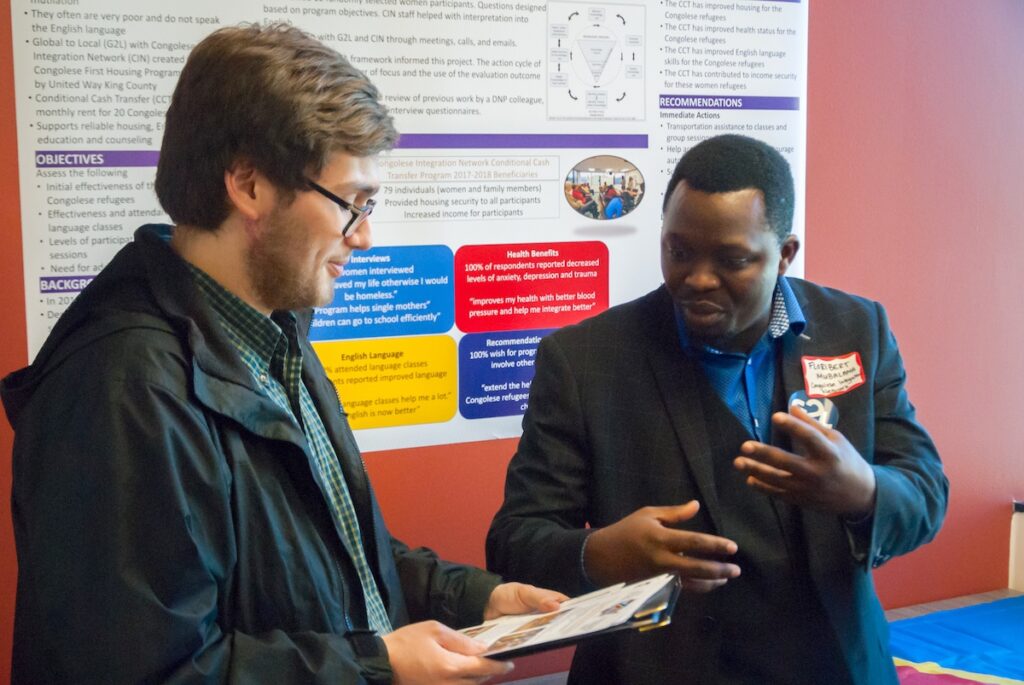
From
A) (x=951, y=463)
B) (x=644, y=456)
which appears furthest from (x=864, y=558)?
(x=951, y=463)

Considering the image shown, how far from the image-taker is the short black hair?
1.79 m

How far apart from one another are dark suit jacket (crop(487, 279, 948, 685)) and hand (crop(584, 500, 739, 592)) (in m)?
0.09

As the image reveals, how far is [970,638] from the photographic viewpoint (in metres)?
3.11

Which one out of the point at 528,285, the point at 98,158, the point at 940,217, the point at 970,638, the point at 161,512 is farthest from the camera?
the point at 940,217

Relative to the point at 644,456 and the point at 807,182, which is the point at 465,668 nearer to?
the point at 644,456

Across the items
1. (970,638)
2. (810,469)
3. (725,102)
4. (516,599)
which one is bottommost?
(970,638)

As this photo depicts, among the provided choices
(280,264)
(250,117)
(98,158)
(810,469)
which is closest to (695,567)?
(810,469)

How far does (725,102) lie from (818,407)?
138 centimetres

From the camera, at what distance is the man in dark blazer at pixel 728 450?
5.81 feet

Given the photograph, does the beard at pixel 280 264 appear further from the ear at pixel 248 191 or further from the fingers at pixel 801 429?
the fingers at pixel 801 429

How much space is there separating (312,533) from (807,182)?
2.18 metres

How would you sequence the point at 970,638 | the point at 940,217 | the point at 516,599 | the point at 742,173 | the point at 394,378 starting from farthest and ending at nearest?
1. the point at 940,217
2. the point at 970,638
3. the point at 394,378
4. the point at 742,173
5. the point at 516,599

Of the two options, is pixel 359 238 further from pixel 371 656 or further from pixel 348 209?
pixel 371 656

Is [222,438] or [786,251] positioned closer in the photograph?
[222,438]
